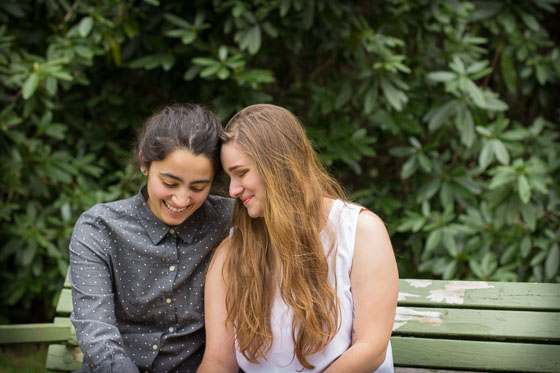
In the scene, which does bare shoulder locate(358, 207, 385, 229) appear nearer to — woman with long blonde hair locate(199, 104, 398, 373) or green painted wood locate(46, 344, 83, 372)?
woman with long blonde hair locate(199, 104, 398, 373)

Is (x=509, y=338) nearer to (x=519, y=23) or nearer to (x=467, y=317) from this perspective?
(x=467, y=317)

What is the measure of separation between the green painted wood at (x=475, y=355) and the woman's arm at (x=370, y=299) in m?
0.53

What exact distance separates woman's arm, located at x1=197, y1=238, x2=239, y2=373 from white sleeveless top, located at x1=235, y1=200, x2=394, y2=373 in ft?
0.43

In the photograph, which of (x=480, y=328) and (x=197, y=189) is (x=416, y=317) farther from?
(x=197, y=189)

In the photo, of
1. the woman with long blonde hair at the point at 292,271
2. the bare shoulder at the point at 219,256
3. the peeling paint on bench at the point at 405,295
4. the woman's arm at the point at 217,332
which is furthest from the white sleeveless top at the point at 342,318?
the peeling paint on bench at the point at 405,295

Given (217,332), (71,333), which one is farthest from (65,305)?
(217,332)

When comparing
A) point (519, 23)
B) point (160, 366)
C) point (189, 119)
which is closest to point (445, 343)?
point (160, 366)

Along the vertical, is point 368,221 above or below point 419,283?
above

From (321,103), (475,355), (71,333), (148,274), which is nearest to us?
(148,274)

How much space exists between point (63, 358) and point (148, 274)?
2.59ft

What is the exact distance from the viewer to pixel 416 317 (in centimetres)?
260

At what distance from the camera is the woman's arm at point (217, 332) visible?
7.16ft

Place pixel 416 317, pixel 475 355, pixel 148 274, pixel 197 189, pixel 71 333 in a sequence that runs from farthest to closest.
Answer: pixel 71 333 → pixel 416 317 → pixel 475 355 → pixel 148 274 → pixel 197 189

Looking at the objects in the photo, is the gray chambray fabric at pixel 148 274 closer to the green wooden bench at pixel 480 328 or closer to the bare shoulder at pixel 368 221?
the bare shoulder at pixel 368 221
